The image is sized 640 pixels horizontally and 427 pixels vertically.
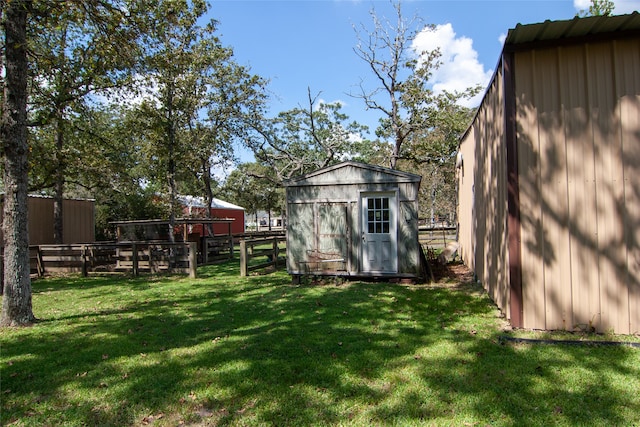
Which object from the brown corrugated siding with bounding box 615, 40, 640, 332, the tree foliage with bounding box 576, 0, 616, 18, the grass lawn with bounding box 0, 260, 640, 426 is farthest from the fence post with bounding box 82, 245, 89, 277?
the tree foliage with bounding box 576, 0, 616, 18

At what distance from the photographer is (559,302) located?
15.3 feet

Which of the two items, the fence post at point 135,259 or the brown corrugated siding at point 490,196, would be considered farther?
the fence post at point 135,259

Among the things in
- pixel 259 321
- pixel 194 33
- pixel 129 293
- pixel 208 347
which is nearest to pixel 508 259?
pixel 259 321

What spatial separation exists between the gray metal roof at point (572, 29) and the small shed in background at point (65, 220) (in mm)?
14340

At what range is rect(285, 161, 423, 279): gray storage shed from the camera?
28.1 ft

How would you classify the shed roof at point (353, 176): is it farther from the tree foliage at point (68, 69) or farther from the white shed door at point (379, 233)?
the tree foliage at point (68, 69)

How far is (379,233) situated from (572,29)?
5.22 metres

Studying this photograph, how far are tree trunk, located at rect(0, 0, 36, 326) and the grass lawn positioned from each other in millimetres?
472

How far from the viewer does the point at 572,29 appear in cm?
452

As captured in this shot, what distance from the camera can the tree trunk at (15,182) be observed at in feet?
18.0

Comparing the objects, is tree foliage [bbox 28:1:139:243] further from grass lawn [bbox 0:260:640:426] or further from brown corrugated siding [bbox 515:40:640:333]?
brown corrugated siding [bbox 515:40:640:333]

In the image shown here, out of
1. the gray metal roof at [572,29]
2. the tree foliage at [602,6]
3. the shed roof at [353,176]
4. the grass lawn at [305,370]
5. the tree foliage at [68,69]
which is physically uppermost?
the tree foliage at [602,6]

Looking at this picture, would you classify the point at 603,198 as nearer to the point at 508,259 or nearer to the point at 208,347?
the point at 508,259

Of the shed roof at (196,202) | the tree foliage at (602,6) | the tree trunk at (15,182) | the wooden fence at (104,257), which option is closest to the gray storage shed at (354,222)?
the wooden fence at (104,257)
